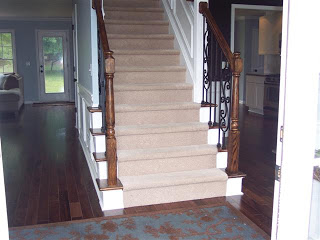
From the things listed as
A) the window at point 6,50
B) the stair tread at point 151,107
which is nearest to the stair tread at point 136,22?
the stair tread at point 151,107

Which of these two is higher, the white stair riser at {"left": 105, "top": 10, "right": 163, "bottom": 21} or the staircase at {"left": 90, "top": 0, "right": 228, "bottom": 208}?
the white stair riser at {"left": 105, "top": 10, "right": 163, "bottom": 21}

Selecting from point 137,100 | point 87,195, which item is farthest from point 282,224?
point 137,100

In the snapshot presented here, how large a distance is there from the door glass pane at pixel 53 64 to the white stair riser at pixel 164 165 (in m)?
7.83

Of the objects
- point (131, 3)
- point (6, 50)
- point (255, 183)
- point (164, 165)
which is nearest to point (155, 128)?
point (164, 165)

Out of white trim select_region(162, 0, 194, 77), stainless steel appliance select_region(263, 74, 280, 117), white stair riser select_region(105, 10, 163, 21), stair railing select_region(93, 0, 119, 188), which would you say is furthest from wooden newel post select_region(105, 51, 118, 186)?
stainless steel appliance select_region(263, 74, 280, 117)

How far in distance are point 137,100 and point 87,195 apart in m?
1.14

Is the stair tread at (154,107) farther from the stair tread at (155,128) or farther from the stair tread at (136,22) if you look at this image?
the stair tread at (136,22)

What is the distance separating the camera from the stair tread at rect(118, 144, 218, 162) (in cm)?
329

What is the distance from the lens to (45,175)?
4.00m

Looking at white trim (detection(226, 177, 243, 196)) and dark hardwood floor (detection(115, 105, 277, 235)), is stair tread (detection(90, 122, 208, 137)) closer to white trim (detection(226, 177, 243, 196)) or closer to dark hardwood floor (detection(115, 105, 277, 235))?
white trim (detection(226, 177, 243, 196))

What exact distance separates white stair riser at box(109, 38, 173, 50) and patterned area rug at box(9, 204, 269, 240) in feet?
7.67

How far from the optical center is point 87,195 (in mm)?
3408

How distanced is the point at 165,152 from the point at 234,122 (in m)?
0.68

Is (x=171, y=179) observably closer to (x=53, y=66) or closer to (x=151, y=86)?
(x=151, y=86)
